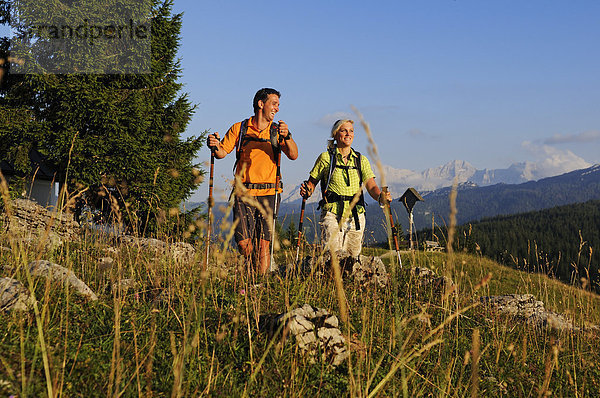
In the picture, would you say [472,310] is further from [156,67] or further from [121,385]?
[156,67]

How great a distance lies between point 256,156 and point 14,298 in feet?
11.9

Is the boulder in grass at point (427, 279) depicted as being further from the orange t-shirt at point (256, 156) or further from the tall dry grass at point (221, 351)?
the orange t-shirt at point (256, 156)

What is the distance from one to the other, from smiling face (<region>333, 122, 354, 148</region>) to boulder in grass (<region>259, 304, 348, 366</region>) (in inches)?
149

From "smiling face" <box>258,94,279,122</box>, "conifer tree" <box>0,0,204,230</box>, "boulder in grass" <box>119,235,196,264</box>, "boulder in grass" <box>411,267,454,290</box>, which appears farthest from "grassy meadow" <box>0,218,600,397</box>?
"conifer tree" <box>0,0,204,230</box>

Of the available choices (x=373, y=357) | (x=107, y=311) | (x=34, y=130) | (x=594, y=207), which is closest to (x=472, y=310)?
(x=373, y=357)

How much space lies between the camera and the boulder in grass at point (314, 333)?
3156 mm

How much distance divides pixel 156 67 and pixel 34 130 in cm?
638

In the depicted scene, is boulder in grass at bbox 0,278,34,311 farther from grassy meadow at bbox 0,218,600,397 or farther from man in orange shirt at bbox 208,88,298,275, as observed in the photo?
man in orange shirt at bbox 208,88,298,275

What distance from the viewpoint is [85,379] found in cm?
244

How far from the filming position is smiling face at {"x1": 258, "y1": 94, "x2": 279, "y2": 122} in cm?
612

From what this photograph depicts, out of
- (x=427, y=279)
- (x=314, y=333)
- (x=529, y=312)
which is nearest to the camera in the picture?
(x=314, y=333)

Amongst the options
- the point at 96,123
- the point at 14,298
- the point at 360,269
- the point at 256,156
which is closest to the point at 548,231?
the point at 96,123

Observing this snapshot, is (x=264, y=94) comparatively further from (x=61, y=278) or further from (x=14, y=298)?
(x=14, y=298)

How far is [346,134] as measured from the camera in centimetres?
663
